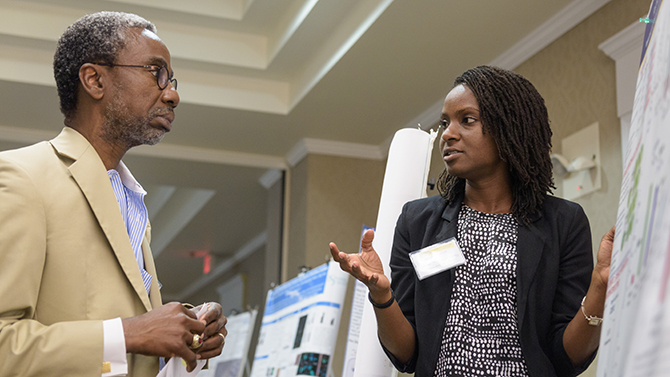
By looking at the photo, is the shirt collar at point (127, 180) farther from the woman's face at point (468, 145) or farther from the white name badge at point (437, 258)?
the woman's face at point (468, 145)

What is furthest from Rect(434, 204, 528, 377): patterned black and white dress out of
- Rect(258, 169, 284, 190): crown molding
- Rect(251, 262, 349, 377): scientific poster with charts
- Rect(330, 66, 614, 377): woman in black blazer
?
Rect(258, 169, 284, 190): crown molding

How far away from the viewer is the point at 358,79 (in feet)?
15.7

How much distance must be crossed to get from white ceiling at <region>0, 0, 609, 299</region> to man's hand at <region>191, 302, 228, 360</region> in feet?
8.88

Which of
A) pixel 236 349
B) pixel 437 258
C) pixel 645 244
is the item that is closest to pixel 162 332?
pixel 437 258

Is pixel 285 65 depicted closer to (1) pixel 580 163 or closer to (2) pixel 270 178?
(2) pixel 270 178

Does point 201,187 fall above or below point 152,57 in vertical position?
above

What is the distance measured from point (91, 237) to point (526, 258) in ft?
3.19

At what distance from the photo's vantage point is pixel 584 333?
1.45 m

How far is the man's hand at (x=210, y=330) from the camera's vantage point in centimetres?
139

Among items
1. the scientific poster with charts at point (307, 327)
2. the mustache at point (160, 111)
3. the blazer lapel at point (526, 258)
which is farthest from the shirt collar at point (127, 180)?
the scientific poster with charts at point (307, 327)

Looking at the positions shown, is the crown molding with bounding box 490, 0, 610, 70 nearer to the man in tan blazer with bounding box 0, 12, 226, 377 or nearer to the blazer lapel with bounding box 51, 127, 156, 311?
the man in tan blazer with bounding box 0, 12, 226, 377

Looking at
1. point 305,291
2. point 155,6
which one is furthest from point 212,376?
point 155,6

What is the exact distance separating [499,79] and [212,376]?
4110 millimetres

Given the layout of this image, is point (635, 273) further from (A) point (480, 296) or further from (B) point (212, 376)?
(B) point (212, 376)
